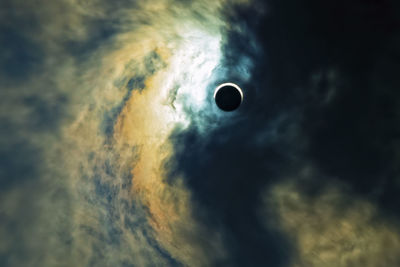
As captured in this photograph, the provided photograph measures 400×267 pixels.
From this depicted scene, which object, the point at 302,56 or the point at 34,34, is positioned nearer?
the point at 34,34

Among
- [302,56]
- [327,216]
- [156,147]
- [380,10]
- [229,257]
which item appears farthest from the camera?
[156,147]

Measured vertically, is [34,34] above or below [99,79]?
below

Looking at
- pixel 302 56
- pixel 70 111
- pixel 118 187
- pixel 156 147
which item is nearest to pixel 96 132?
pixel 70 111

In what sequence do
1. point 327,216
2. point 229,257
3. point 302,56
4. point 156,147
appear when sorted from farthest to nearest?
point 156,147 → point 229,257 → point 302,56 → point 327,216

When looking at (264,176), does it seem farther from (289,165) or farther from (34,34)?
(34,34)

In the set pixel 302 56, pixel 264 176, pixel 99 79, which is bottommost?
pixel 99 79

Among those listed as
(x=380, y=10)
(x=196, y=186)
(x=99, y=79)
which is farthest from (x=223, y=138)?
(x=380, y=10)

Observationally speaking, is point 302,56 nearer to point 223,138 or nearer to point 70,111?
point 223,138
